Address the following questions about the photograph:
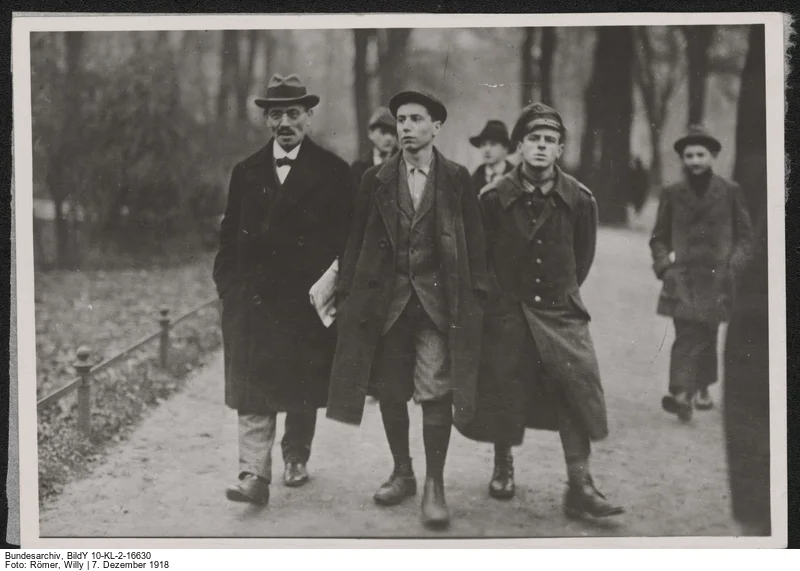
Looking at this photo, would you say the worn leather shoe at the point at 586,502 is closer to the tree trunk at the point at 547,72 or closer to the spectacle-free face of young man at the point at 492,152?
the spectacle-free face of young man at the point at 492,152

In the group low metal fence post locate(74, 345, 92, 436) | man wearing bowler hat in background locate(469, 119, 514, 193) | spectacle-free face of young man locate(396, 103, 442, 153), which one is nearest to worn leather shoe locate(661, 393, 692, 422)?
man wearing bowler hat in background locate(469, 119, 514, 193)

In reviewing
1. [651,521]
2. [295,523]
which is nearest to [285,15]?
[295,523]

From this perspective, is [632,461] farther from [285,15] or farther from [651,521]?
[285,15]

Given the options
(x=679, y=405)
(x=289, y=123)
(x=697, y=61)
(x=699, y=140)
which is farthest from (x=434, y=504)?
(x=697, y=61)

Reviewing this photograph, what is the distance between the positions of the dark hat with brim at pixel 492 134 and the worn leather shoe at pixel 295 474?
2142 millimetres

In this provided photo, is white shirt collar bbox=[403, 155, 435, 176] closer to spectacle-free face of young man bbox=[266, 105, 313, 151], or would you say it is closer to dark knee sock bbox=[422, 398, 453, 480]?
spectacle-free face of young man bbox=[266, 105, 313, 151]

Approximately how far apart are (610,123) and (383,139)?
1.34 m

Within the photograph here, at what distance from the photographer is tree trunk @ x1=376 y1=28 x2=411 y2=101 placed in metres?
4.77

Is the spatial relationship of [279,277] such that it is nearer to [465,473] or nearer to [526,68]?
[465,473]

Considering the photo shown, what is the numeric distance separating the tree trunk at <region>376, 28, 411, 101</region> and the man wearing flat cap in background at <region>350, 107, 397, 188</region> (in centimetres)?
10

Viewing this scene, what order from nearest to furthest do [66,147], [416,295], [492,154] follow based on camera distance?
[416,295] < [492,154] < [66,147]

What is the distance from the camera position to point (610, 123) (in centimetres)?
478

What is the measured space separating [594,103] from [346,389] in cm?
222

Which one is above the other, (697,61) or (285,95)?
(697,61)
